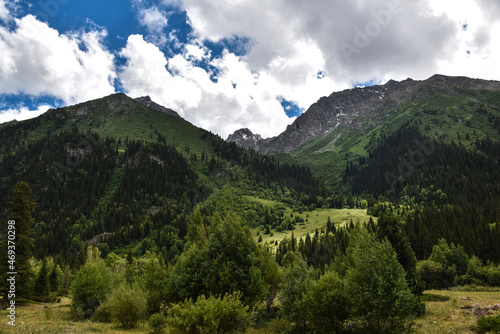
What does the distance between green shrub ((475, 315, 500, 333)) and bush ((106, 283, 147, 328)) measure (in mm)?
40200

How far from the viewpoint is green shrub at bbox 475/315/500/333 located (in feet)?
74.5

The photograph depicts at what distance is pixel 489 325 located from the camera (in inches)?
914

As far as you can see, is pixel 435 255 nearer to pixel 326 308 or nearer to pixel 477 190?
pixel 326 308

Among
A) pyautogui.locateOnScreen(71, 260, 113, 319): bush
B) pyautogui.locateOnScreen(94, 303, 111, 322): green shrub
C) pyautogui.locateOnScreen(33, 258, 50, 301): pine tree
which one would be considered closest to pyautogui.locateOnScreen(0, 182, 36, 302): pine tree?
pyautogui.locateOnScreen(71, 260, 113, 319): bush

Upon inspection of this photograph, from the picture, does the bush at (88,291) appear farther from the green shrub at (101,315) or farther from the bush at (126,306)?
the bush at (126,306)

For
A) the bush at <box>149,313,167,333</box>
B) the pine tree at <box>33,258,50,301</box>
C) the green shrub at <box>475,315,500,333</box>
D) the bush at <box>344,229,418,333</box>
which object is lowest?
the pine tree at <box>33,258,50,301</box>

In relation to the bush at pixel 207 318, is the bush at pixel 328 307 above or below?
below

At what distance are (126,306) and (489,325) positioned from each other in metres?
41.9

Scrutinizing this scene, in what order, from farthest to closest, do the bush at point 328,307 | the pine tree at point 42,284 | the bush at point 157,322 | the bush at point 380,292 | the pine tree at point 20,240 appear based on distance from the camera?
the pine tree at point 42,284
the pine tree at point 20,240
the bush at point 157,322
the bush at point 328,307
the bush at point 380,292

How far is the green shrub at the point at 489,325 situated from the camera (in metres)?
22.7

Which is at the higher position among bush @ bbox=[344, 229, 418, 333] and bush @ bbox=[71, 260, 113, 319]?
bush @ bbox=[344, 229, 418, 333]

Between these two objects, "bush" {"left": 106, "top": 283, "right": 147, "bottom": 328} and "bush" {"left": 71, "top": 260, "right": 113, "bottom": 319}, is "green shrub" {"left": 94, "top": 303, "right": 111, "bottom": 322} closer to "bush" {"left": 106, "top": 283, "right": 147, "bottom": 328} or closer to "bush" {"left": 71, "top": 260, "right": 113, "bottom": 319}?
"bush" {"left": 71, "top": 260, "right": 113, "bottom": 319}

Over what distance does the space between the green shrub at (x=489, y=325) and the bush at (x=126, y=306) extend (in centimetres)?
4020

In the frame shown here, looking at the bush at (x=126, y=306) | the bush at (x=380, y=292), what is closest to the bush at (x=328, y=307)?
the bush at (x=380, y=292)
